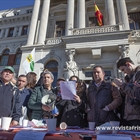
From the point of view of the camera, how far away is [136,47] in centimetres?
895

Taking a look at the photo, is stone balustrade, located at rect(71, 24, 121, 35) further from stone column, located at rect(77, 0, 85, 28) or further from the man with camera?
the man with camera

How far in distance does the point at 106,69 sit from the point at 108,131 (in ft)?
28.0

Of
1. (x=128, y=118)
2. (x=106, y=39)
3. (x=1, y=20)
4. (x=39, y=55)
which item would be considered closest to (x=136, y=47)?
(x=106, y=39)

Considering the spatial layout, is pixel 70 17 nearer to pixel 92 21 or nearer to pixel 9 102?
pixel 92 21

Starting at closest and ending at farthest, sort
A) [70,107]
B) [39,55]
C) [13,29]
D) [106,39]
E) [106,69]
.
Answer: [70,107]
[106,39]
[106,69]
[39,55]
[13,29]

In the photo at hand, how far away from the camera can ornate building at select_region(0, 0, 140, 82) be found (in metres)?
8.81

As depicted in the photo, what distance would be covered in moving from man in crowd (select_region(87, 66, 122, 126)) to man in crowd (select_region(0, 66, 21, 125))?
141 centimetres

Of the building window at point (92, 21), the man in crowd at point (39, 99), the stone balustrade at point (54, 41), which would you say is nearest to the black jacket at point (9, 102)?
the man in crowd at point (39, 99)

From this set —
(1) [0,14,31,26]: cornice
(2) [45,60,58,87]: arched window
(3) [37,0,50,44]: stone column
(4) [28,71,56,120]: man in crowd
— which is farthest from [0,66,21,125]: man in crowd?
(1) [0,14,31,26]: cornice

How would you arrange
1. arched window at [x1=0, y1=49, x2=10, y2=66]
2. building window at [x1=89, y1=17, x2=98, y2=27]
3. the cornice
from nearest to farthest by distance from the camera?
1. building window at [x1=89, y1=17, x2=98, y2=27]
2. arched window at [x1=0, y1=49, x2=10, y2=66]
3. the cornice

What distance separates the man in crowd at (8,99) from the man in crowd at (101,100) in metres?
1.41

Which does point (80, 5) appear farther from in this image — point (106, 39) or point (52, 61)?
point (52, 61)

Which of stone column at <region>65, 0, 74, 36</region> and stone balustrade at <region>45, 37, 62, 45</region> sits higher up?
stone column at <region>65, 0, 74, 36</region>

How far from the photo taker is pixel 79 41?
9156 mm
